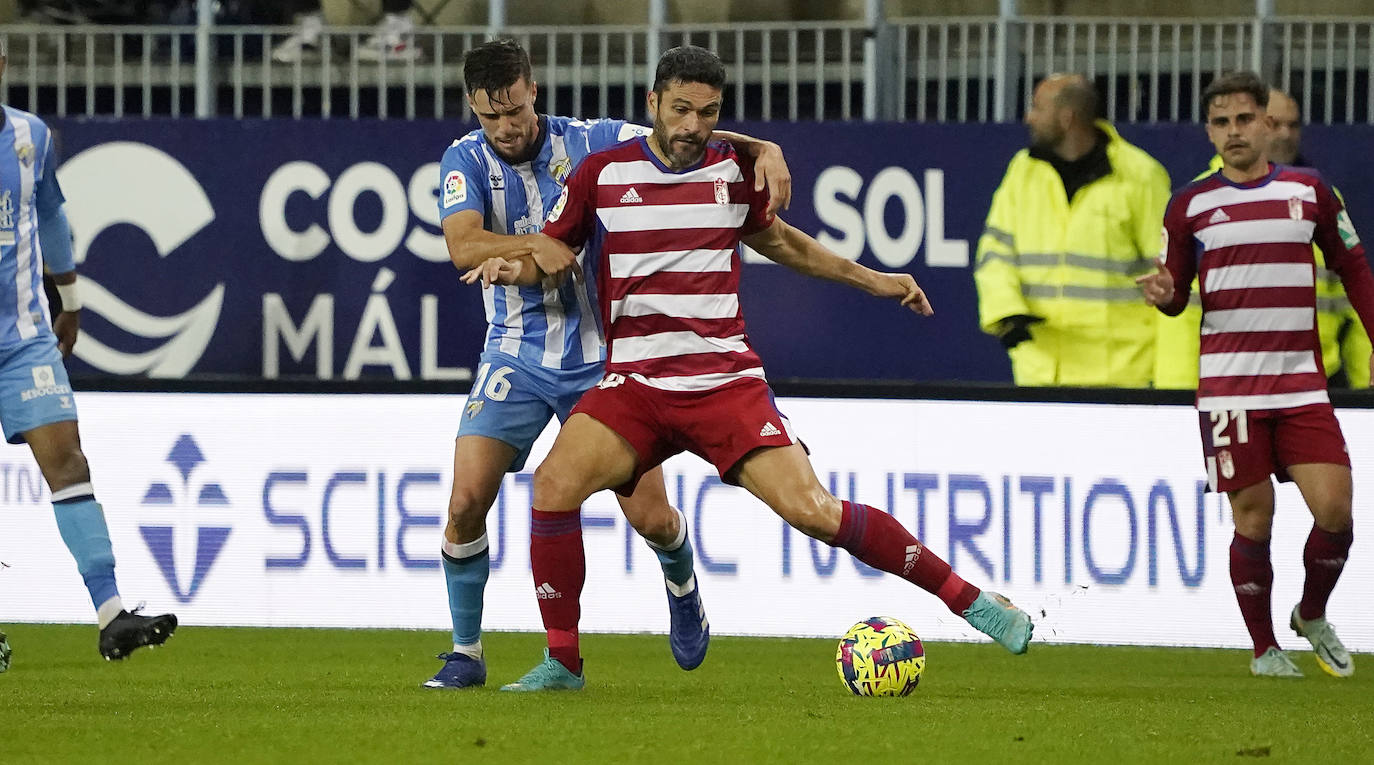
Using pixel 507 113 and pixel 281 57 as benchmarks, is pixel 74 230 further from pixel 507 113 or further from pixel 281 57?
pixel 507 113

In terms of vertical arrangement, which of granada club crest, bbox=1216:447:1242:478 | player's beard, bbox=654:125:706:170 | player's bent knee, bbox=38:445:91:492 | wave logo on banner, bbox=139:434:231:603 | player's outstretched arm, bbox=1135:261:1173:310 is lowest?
wave logo on banner, bbox=139:434:231:603

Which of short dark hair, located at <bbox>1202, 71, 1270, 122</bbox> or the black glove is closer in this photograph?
short dark hair, located at <bbox>1202, 71, 1270, 122</bbox>

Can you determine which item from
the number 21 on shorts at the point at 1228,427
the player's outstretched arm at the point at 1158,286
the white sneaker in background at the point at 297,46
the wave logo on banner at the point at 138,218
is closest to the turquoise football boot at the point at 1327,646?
the number 21 on shorts at the point at 1228,427

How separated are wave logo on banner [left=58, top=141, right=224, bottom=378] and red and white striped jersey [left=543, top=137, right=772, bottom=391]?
492 centimetres

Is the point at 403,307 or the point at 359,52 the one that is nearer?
the point at 403,307

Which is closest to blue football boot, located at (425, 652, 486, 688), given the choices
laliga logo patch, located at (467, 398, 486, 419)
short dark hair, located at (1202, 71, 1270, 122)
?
laliga logo patch, located at (467, 398, 486, 419)

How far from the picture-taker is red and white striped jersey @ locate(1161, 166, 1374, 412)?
730 cm

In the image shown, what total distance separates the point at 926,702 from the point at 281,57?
6.42 metres

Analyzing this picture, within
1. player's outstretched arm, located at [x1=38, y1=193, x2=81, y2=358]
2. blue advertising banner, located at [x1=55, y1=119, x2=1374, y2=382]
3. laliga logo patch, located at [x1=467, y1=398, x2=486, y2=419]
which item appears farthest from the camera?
blue advertising banner, located at [x1=55, y1=119, x2=1374, y2=382]

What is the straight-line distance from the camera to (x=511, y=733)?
5.21 m

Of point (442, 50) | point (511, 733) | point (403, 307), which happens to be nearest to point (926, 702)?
point (511, 733)

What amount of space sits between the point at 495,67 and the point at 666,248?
0.73 m

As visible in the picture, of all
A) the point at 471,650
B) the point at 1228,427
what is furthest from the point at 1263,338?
the point at 471,650

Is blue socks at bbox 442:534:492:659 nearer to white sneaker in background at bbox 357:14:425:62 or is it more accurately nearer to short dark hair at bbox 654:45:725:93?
short dark hair at bbox 654:45:725:93
